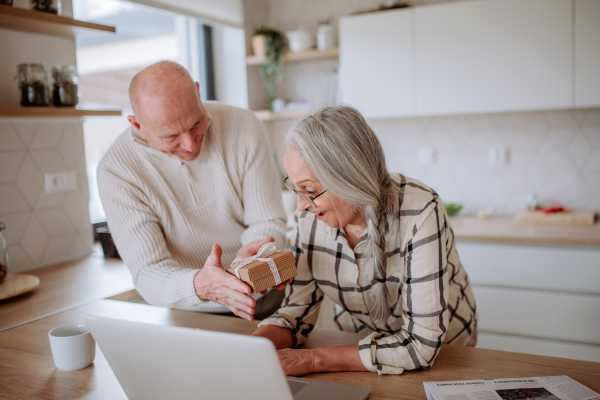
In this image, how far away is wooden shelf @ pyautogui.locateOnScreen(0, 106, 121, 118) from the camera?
1.76m

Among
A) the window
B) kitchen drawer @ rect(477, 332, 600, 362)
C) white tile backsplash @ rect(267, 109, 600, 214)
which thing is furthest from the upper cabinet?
kitchen drawer @ rect(477, 332, 600, 362)

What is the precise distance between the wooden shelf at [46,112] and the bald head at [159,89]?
1.87 feet

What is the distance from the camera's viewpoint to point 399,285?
4.19ft

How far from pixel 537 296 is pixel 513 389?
1687 mm

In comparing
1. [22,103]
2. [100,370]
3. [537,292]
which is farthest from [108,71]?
[537,292]

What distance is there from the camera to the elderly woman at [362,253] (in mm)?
1129

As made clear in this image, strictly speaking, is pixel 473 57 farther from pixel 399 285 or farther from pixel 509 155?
pixel 399 285

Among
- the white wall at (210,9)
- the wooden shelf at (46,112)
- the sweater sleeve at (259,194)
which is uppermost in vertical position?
the white wall at (210,9)

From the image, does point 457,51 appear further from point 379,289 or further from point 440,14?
point 379,289

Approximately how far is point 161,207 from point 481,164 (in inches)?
83.6

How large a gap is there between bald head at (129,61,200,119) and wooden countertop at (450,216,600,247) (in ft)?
5.44

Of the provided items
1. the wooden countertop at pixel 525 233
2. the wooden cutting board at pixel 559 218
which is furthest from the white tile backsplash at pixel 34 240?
the wooden cutting board at pixel 559 218

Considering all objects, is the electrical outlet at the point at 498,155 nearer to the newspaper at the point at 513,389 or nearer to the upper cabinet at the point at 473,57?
the upper cabinet at the point at 473,57

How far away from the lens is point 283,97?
3621 mm
